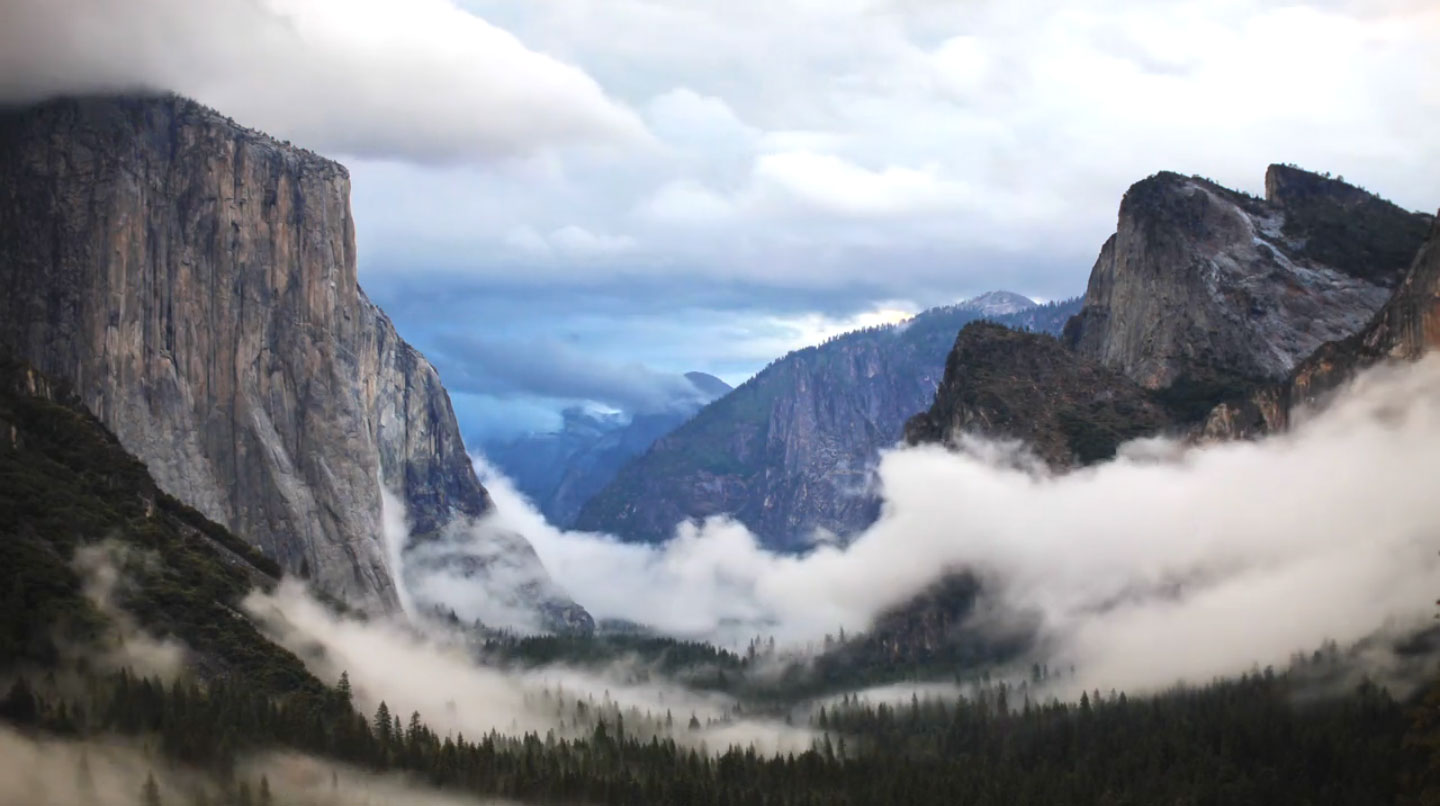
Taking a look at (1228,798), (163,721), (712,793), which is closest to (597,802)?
(712,793)

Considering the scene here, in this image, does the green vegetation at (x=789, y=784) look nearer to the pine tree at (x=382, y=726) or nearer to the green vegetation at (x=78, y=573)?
the pine tree at (x=382, y=726)

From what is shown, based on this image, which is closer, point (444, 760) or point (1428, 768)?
point (1428, 768)

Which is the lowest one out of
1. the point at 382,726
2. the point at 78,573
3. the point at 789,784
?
the point at 789,784

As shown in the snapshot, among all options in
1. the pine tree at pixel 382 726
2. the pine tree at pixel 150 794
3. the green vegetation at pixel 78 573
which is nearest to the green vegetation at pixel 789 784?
the pine tree at pixel 382 726

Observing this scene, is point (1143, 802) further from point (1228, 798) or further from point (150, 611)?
point (150, 611)

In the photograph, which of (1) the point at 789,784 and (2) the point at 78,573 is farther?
(1) the point at 789,784

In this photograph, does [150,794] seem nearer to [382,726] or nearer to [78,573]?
[78,573]

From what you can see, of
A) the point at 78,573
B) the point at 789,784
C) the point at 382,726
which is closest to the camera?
the point at 78,573

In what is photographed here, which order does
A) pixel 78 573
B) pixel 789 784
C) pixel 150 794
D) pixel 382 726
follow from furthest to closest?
pixel 789 784 < pixel 382 726 < pixel 78 573 < pixel 150 794

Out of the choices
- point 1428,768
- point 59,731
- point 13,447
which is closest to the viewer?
point 59,731

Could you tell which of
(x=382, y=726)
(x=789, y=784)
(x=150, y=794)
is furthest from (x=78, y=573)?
(x=789, y=784)

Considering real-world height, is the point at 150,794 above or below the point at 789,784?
above
